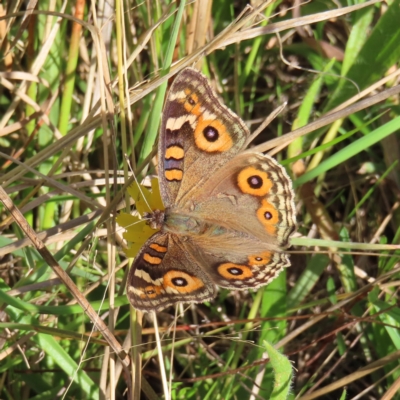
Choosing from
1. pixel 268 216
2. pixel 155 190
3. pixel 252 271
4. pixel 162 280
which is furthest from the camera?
pixel 155 190

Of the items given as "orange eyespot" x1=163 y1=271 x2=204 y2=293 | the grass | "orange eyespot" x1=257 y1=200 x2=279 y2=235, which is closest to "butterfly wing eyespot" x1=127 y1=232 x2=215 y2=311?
"orange eyespot" x1=163 y1=271 x2=204 y2=293

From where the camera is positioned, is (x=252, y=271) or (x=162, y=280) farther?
(x=252, y=271)

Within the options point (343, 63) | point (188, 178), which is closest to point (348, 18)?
point (343, 63)

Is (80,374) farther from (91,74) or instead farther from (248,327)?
(91,74)

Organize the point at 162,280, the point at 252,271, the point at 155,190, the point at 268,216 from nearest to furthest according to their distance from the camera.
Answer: the point at 162,280 < the point at 252,271 < the point at 268,216 < the point at 155,190

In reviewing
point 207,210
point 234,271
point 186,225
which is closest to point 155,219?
point 186,225

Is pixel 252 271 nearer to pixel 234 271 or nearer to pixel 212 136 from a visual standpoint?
pixel 234 271

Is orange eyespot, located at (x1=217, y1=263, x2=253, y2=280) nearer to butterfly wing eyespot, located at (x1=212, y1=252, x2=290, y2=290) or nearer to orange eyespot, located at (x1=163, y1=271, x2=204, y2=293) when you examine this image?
butterfly wing eyespot, located at (x1=212, y1=252, x2=290, y2=290)

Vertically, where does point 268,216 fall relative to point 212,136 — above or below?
below

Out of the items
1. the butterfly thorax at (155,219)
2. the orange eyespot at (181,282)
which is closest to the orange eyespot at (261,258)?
the orange eyespot at (181,282)
